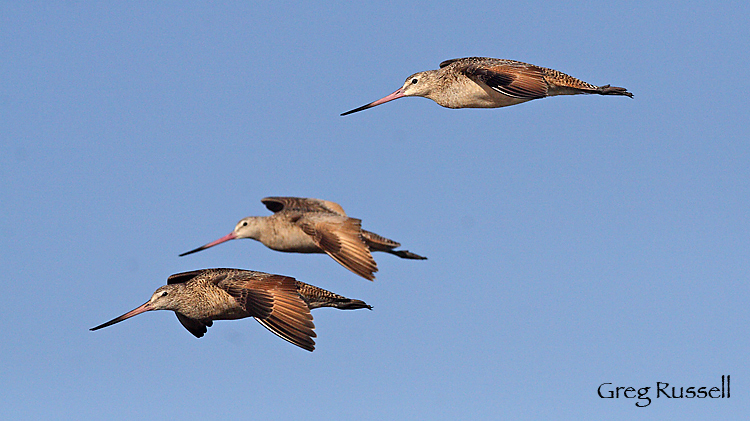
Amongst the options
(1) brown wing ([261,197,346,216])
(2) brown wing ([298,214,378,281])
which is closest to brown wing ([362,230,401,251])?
(2) brown wing ([298,214,378,281])

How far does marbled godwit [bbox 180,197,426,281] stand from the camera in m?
22.4

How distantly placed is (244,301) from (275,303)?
698 mm

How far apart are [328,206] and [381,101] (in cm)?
246

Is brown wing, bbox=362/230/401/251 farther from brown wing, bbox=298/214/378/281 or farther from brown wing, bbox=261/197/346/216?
brown wing, bbox=261/197/346/216

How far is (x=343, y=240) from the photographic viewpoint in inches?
899

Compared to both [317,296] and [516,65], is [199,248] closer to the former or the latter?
[317,296]

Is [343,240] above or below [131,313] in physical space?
above

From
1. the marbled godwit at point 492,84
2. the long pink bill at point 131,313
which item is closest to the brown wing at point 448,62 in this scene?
the marbled godwit at point 492,84

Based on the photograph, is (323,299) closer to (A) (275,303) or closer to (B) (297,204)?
(A) (275,303)

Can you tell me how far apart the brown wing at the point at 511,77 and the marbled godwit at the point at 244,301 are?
4.81 metres

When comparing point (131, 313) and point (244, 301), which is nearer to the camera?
point (244, 301)

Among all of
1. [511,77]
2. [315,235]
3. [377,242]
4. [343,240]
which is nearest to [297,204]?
[377,242]

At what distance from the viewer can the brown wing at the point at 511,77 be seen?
23609 mm

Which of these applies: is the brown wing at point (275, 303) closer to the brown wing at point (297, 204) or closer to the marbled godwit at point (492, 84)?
the brown wing at point (297, 204)
